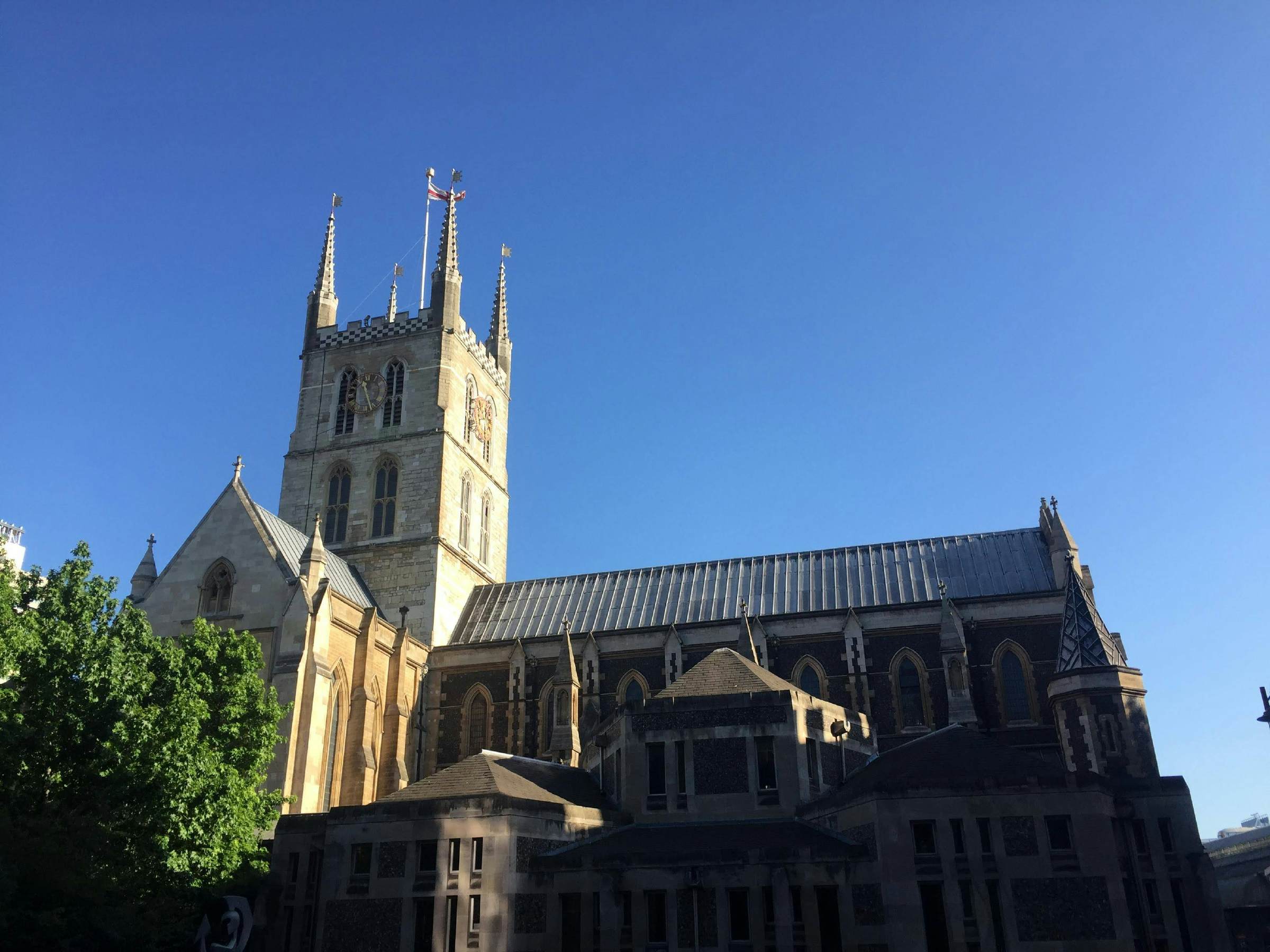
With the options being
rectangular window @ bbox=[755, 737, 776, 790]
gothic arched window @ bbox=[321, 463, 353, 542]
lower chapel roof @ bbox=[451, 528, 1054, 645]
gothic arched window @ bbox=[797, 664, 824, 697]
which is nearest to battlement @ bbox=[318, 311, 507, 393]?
gothic arched window @ bbox=[321, 463, 353, 542]

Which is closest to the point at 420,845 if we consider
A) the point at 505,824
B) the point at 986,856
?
the point at 505,824

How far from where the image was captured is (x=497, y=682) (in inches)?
1834

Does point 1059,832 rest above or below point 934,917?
above

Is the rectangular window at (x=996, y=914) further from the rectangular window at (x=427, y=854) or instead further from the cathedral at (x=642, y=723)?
the rectangular window at (x=427, y=854)

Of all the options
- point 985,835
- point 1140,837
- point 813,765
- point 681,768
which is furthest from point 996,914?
point 681,768

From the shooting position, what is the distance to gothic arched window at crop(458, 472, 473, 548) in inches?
2133

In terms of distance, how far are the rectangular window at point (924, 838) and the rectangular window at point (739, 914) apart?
15.3 feet

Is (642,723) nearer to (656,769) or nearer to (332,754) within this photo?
(656,769)

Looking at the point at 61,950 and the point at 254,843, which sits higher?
the point at 254,843

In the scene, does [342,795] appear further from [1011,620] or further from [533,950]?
[1011,620]

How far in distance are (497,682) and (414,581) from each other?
688cm

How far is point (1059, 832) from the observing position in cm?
2731

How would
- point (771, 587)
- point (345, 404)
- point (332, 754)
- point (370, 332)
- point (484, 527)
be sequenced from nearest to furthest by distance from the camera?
point (332, 754), point (771, 587), point (345, 404), point (370, 332), point (484, 527)

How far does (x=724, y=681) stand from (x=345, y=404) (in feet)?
99.3
